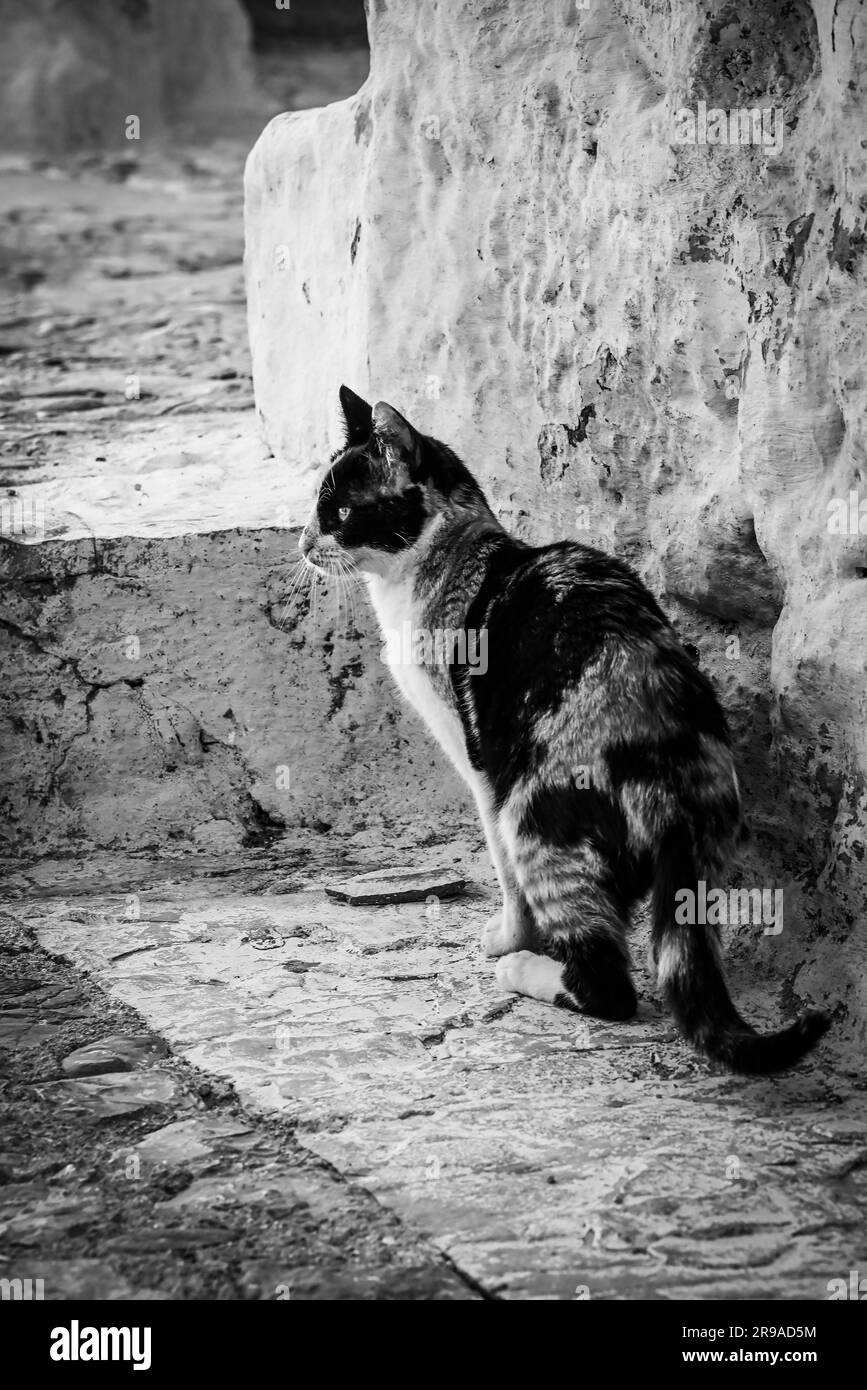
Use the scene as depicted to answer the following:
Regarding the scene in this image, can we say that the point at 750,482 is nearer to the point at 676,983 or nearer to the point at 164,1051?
the point at 676,983

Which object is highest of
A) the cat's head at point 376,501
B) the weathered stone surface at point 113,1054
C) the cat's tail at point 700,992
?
the cat's head at point 376,501

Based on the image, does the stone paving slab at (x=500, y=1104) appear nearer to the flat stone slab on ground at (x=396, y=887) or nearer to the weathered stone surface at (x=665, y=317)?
the flat stone slab on ground at (x=396, y=887)

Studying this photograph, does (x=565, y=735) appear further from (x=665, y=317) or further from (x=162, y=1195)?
(x=162, y=1195)

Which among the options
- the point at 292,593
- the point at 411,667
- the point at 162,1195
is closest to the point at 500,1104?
the point at 162,1195

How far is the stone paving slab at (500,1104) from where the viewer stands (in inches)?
109

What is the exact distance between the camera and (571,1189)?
2.96m

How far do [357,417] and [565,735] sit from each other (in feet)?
4.04

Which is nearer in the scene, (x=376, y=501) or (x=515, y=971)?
(x=515, y=971)

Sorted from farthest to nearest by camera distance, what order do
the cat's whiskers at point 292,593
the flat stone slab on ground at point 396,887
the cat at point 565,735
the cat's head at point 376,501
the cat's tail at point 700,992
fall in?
the cat's whiskers at point 292,593 → the flat stone slab on ground at point 396,887 → the cat's head at point 376,501 → the cat at point 565,735 → the cat's tail at point 700,992

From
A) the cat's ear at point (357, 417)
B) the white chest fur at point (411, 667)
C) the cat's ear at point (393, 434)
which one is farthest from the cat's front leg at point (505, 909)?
the cat's ear at point (357, 417)

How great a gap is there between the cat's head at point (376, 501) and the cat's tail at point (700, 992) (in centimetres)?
126

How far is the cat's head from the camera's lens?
13.9ft

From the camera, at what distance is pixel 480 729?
3963mm

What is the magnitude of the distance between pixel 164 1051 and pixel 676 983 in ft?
4.01
